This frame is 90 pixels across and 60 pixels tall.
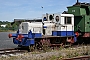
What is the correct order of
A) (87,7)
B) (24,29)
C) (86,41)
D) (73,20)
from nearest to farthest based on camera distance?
(24,29) → (73,20) → (87,7) → (86,41)

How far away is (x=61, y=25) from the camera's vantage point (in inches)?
→ 654

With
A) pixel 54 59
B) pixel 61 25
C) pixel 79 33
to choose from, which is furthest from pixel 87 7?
pixel 54 59

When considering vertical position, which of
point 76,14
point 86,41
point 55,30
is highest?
point 76,14

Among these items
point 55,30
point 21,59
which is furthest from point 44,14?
point 21,59

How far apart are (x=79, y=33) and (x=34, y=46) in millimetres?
5436

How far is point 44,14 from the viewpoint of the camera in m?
17.7

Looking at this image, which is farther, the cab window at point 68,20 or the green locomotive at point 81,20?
the green locomotive at point 81,20

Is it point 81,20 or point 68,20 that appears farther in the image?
point 81,20

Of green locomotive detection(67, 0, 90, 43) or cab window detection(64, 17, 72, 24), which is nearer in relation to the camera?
cab window detection(64, 17, 72, 24)

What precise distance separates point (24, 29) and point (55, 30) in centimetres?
264

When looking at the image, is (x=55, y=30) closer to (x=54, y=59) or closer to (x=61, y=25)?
(x=61, y=25)

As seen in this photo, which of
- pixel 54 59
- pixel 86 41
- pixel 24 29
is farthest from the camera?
pixel 86 41

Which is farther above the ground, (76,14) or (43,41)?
(76,14)

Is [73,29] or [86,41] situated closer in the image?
[73,29]
